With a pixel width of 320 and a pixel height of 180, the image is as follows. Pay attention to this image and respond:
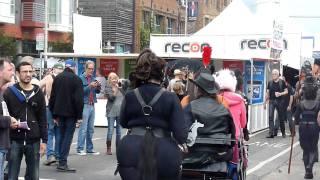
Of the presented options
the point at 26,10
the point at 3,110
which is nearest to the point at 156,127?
the point at 3,110

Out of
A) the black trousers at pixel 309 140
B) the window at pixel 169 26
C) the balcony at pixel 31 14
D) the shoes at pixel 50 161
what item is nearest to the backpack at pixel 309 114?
the black trousers at pixel 309 140

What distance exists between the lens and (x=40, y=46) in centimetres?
3588

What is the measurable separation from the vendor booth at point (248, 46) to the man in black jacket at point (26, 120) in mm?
10546

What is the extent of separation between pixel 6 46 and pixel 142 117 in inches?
1247

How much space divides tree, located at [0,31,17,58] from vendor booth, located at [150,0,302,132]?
46.6 feet

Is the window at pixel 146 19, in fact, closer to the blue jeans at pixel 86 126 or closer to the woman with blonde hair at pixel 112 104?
the woman with blonde hair at pixel 112 104

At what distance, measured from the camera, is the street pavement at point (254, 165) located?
988 centimetres

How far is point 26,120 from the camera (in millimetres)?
7047

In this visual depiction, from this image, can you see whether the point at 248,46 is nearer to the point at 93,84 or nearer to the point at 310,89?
the point at 93,84

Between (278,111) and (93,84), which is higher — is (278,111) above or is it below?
below

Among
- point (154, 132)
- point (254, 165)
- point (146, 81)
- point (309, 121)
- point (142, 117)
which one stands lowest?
point (254, 165)

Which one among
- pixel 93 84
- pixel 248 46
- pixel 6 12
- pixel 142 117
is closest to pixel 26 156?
pixel 142 117

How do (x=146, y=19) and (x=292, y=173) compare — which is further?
(x=146, y=19)

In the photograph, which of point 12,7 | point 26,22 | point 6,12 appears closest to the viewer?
point 6,12
